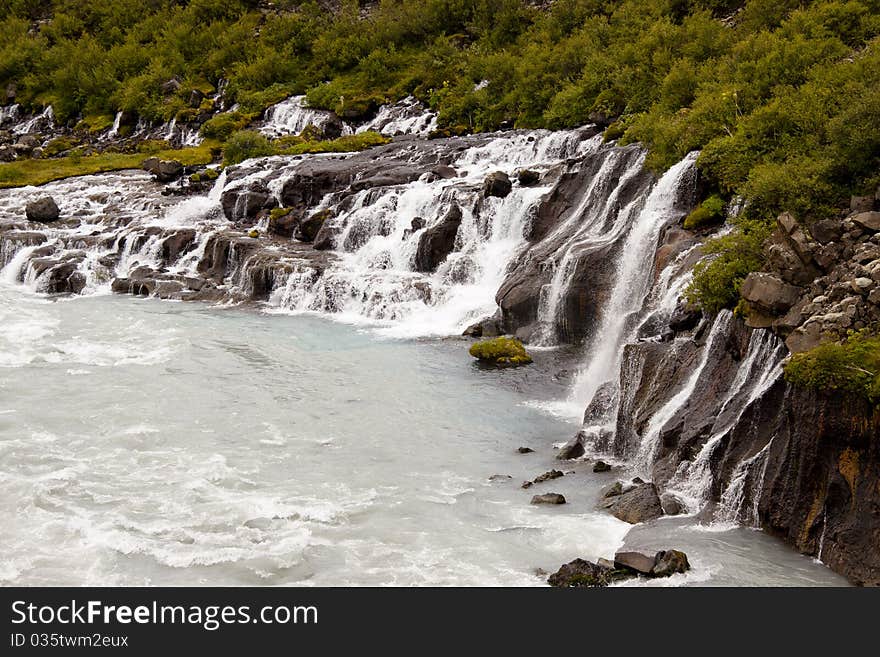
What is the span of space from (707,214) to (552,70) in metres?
31.3

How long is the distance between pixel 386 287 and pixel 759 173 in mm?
16660

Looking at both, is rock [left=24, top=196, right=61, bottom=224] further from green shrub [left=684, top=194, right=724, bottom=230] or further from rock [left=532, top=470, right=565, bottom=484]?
rock [left=532, top=470, right=565, bottom=484]

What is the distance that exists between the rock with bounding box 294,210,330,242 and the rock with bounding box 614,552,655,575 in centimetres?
3035

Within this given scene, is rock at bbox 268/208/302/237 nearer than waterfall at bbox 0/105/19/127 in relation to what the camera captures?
Yes

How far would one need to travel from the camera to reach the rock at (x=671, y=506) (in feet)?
55.0

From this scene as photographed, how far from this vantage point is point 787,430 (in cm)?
1562

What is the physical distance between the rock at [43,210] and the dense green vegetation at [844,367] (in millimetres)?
42213

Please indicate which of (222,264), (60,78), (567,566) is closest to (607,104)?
(222,264)

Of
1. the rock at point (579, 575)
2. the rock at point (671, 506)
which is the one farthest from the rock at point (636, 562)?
the rock at point (671, 506)

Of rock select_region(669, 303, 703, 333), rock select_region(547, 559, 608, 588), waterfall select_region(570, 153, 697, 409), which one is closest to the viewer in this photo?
rock select_region(547, 559, 608, 588)

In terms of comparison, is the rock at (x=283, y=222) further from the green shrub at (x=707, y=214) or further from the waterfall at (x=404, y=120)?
the green shrub at (x=707, y=214)

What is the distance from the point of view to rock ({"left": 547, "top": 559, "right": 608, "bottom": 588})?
Result: 45.5ft

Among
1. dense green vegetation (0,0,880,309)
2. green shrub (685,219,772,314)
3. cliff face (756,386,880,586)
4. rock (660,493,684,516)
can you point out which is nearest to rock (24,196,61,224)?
dense green vegetation (0,0,880,309)

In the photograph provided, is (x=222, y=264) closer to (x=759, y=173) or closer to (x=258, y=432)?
(x=258, y=432)
